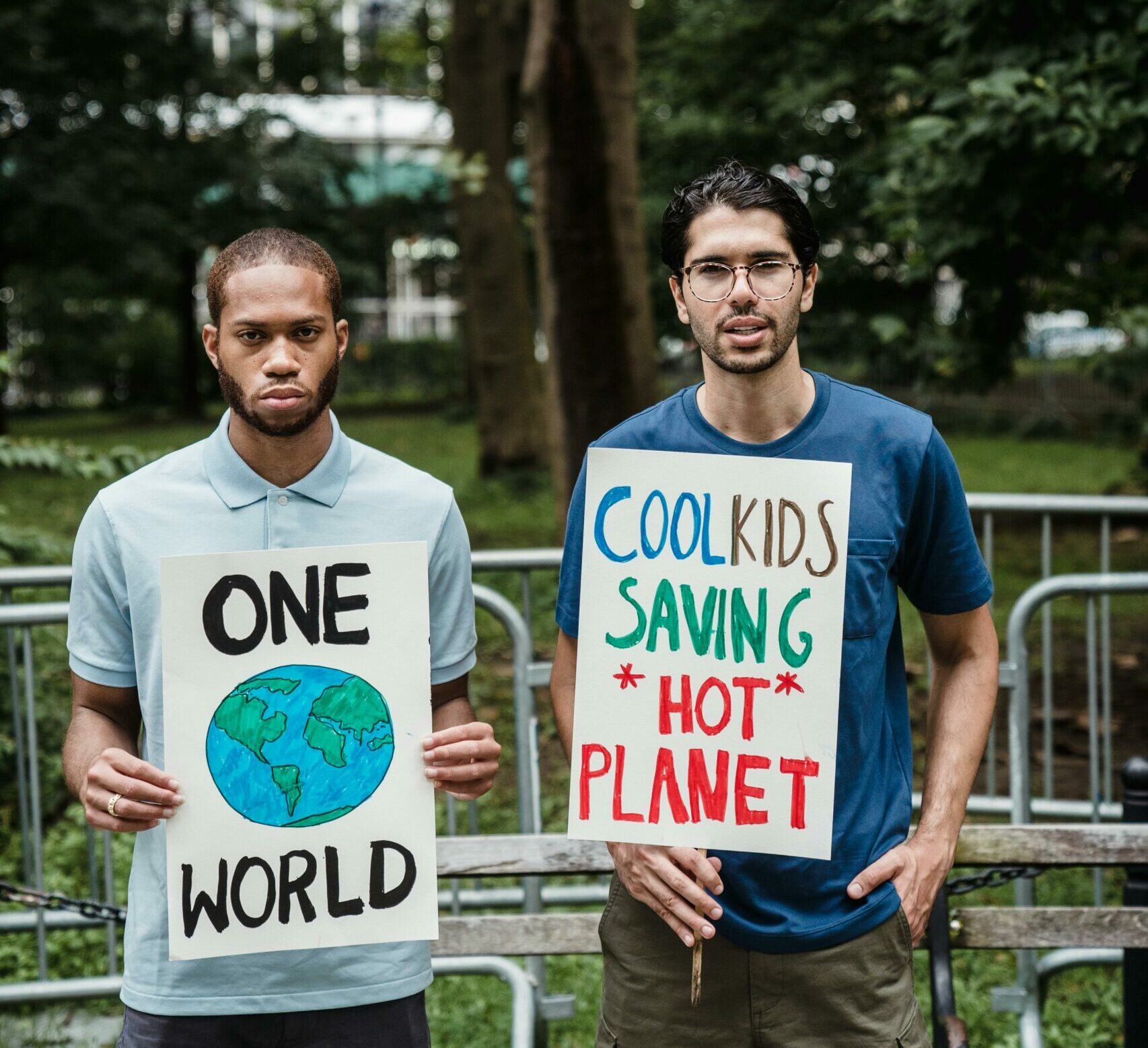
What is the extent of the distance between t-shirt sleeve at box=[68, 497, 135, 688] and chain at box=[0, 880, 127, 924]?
4.91 feet

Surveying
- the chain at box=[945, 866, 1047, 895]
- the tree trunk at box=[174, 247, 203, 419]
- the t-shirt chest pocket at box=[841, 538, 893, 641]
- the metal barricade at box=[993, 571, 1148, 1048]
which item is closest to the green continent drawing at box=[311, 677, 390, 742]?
the t-shirt chest pocket at box=[841, 538, 893, 641]

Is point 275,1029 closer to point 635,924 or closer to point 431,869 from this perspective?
point 431,869

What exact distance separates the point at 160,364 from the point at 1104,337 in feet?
73.8

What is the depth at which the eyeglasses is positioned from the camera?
2.16m

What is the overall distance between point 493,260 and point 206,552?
41.4 feet

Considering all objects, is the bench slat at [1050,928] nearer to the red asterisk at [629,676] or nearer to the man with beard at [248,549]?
the red asterisk at [629,676]

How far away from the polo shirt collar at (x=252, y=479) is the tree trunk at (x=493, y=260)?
12006 mm

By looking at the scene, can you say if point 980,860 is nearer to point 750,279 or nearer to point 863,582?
point 863,582

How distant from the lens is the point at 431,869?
220 centimetres

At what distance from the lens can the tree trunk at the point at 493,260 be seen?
14.4m

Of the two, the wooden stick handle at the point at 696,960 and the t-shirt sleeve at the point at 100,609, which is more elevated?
the t-shirt sleeve at the point at 100,609

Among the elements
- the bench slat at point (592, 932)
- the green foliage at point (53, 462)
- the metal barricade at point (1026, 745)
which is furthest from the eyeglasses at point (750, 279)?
the green foliage at point (53, 462)

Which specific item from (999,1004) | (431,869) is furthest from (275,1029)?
(999,1004)

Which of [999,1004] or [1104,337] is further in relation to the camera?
[1104,337]
